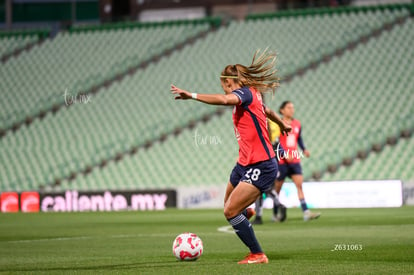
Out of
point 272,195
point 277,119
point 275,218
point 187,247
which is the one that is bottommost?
point 187,247

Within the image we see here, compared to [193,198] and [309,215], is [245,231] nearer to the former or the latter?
[309,215]

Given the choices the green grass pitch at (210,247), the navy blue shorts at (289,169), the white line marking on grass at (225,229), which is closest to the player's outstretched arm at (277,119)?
the green grass pitch at (210,247)

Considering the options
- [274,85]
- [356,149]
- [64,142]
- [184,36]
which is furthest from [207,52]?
[274,85]

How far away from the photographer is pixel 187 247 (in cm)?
885

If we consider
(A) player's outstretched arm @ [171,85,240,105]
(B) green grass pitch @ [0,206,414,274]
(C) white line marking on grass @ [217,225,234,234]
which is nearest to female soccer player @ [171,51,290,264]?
(A) player's outstretched arm @ [171,85,240,105]

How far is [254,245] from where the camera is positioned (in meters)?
8.38

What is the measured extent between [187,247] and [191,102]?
75.4 ft

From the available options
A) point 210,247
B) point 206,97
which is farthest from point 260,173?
point 210,247

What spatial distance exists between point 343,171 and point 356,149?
1166mm

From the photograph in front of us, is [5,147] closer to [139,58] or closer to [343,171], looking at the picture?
[139,58]

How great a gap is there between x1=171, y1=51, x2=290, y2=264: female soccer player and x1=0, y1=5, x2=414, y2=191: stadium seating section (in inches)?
693

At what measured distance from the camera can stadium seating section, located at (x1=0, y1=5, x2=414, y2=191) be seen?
1095 inches

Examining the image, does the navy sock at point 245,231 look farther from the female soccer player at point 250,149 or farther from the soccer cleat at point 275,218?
the soccer cleat at point 275,218

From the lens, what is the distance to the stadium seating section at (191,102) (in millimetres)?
27812
